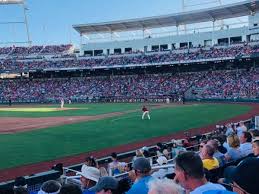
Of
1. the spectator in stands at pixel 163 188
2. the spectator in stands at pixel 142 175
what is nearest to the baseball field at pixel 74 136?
the spectator in stands at pixel 142 175

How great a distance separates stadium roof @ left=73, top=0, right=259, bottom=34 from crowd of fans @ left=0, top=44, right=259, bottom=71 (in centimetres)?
616

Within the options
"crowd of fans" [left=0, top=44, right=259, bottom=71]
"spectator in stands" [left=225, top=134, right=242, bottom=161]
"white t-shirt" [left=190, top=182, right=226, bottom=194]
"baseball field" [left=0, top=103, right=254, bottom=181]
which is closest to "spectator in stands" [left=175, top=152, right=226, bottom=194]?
"white t-shirt" [left=190, top=182, right=226, bottom=194]

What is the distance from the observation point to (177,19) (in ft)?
243

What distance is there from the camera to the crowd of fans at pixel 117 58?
65562 millimetres

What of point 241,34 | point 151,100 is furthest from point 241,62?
point 151,100

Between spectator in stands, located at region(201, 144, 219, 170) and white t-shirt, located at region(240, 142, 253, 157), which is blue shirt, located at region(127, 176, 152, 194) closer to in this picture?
spectator in stands, located at region(201, 144, 219, 170)

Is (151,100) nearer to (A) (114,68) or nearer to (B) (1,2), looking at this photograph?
(A) (114,68)

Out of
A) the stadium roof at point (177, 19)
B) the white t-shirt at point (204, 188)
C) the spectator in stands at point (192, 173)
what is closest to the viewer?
the white t-shirt at point (204, 188)

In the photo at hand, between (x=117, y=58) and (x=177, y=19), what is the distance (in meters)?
14.2

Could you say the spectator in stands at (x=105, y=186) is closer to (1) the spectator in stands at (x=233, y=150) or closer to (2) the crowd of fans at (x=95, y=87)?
(1) the spectator in stands at (x=233, y=150)

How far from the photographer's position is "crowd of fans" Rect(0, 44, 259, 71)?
65.6 metres

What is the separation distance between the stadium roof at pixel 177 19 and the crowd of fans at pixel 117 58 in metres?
6.16

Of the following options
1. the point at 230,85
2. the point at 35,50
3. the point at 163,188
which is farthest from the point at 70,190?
the point at 35,50

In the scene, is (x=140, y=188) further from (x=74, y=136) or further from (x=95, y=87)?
(x=95, y=87)
